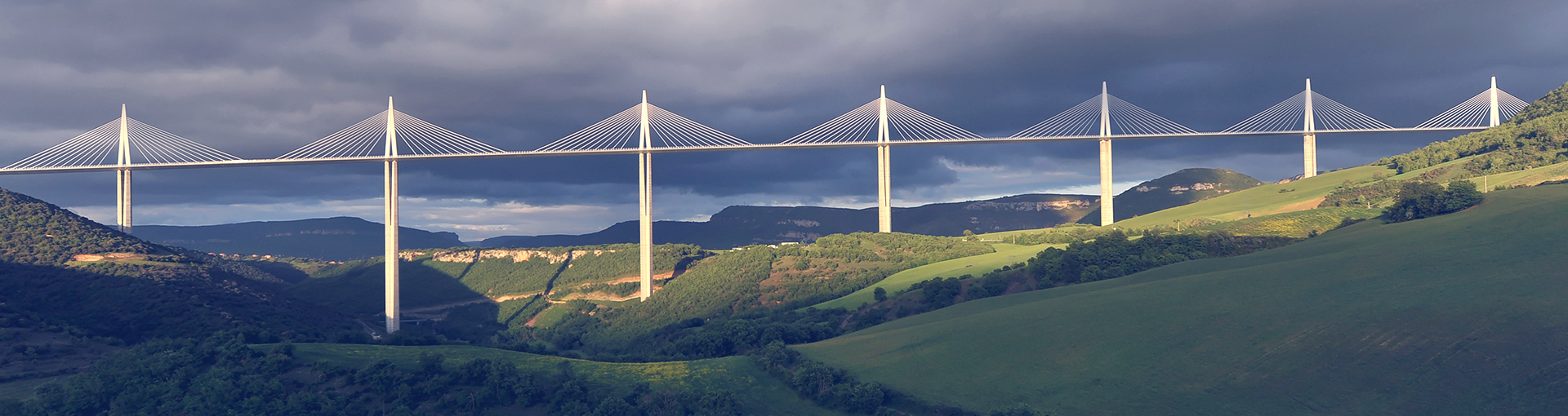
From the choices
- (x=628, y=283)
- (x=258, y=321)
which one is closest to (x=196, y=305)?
(x=258, y=321)

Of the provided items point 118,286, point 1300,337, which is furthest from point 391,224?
point 1300,337

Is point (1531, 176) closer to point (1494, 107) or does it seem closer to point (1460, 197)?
point (1460, 197)

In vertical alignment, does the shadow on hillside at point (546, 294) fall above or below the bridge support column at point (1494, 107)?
below

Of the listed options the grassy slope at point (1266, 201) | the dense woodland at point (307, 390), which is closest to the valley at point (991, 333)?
the dense woodland at point (307, 390)

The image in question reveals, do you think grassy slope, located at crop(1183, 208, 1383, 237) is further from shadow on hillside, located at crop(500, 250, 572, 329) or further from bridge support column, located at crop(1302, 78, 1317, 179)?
shadow on hillside, located at crop(500, 250, 572, 329)

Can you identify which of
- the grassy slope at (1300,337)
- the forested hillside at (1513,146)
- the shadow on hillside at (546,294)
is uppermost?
the forested hillside at (1513,146)

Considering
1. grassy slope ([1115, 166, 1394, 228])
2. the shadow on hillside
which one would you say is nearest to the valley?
grassy slope ([1115, 166, 1394, 228])

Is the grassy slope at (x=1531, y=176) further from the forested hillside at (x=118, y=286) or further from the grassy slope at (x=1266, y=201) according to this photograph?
the forested hillside at (x=118, y=286)
